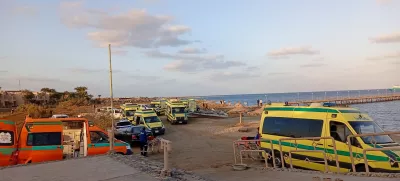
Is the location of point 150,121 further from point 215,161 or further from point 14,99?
point 14,99

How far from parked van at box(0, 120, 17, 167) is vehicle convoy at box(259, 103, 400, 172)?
30.4 feet

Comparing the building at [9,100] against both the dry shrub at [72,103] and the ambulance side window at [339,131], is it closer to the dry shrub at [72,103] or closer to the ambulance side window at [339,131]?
the dry shrub at [72,103]

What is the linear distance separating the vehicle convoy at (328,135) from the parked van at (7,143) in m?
9.27

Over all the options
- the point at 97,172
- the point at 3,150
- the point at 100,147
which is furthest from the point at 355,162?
the point at 3,150

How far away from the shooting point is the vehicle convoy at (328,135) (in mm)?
9656

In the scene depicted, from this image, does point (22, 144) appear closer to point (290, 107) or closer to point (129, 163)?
point (129, 163)

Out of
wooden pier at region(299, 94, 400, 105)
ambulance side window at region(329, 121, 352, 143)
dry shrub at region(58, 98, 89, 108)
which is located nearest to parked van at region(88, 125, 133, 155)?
ambulance side window at region(329, 121, 352, 143)

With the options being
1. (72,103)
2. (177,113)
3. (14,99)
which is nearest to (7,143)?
(177,113)

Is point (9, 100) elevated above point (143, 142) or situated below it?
above

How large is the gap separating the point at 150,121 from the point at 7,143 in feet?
52.1

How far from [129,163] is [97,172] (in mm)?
1241

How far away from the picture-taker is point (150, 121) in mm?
27359

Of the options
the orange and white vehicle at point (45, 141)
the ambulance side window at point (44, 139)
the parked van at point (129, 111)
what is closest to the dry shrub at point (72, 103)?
the parked van at point (129, 111)

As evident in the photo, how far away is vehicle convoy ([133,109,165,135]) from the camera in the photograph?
2676 cm
